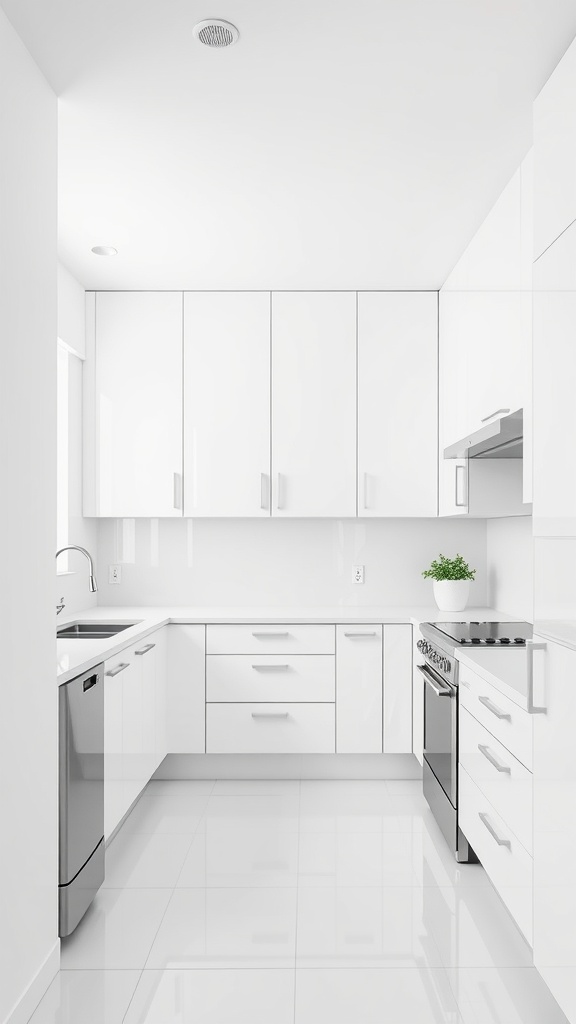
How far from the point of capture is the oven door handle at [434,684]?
2891 millimetres

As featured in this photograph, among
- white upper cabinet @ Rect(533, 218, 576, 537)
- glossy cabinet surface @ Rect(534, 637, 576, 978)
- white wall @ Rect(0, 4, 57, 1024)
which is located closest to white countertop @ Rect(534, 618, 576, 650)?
glossy cabinet surface @ Rect(534, 637, 576, 978)

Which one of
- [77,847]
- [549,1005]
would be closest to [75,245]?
[77,847]

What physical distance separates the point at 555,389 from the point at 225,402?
2.28 m

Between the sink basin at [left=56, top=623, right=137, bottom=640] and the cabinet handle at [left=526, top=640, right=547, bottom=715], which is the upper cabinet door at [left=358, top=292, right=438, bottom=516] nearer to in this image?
the sink basin at [left=56, top=623, right=137, bottom=640]

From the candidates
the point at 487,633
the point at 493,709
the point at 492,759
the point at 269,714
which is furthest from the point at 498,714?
the point at 269,714

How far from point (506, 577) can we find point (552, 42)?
8.38ft

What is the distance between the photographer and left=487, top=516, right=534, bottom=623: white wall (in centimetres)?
355

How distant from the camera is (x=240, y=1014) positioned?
1979mm

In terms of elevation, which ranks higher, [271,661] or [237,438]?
[237,438]

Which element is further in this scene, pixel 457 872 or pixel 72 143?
pixel 457 872

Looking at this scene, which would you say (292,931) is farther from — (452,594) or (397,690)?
(452,594)

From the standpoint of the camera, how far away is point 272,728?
373cm

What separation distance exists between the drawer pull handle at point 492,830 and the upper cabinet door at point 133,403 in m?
2.14

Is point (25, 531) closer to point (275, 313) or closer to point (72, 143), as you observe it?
point (72, 143)
